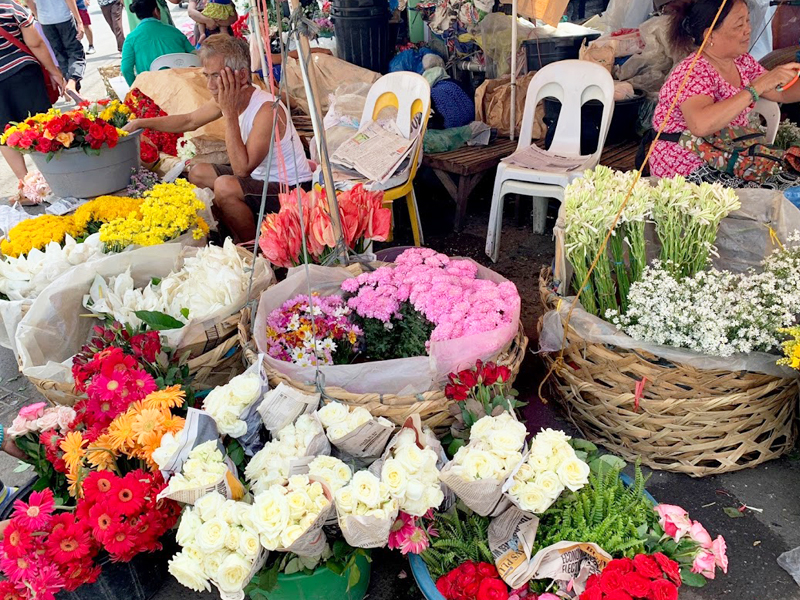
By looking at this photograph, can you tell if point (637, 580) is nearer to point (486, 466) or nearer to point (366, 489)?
point (486, 466)

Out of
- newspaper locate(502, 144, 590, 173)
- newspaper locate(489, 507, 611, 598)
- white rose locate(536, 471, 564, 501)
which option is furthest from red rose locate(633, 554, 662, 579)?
newspaper locate(502, 144, 590, 173)

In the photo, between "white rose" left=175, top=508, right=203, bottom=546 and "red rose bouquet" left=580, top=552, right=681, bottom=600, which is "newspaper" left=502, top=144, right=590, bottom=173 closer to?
"red rose bouquet" left=580, top=552, right=681, bottom=600

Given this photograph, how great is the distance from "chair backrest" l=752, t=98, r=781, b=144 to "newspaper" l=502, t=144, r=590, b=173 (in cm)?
85

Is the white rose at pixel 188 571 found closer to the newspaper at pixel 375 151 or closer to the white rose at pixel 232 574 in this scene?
the white rose at pixel 232 574

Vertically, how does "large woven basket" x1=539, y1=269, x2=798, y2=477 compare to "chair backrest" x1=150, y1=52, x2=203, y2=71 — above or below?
below

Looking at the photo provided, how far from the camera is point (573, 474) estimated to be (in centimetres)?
144

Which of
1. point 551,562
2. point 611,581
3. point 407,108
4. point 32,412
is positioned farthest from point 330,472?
point 407,108

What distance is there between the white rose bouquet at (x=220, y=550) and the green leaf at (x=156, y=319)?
87cm

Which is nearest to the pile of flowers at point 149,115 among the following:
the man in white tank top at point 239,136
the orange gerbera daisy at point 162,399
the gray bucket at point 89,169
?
the man in white tank top at point 239,136

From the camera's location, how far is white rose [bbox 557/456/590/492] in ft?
4.72

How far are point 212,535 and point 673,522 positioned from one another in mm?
1100

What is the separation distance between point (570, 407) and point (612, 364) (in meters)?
0.37

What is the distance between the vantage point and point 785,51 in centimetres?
392

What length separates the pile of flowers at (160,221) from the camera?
263 centimetres
